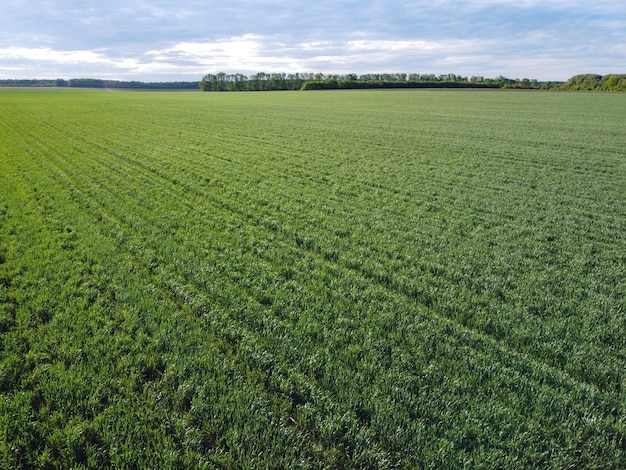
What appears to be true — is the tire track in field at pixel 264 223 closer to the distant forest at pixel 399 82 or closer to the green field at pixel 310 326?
the green field at pixel 310 326

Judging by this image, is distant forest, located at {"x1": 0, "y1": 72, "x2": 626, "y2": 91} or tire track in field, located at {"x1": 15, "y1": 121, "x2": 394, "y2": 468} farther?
distant forest, located at {"x1": 0, "y1": 72, "x2": 626, "y2": 91}

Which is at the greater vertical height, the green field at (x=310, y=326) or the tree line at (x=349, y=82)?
the tree line at (x=349, y=82)


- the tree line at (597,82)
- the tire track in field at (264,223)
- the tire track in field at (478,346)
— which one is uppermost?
the tree line at (597,82)

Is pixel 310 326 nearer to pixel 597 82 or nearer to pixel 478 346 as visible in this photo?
pixel 478 346

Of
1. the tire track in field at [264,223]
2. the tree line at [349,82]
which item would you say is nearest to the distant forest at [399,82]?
the tree line at [349,82]

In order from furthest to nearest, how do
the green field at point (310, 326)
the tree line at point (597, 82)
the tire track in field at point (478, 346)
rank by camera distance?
the tree line at point (597, 82)
the tire track in field at point (478, 346)
the green field at point (310, 326)

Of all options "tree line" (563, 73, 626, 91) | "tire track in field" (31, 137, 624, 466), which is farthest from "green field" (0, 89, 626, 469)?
"tree line" (563, 73, 626, 91)

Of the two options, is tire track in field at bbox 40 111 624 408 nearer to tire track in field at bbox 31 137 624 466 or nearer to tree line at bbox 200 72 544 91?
tire track in field at bbox 31 137 624 466

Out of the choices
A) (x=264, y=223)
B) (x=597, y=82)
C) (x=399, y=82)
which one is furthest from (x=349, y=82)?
(x=264, y=223)

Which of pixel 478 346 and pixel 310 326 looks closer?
pixel 478 346

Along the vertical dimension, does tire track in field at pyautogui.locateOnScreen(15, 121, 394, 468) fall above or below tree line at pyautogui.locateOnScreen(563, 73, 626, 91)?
below
